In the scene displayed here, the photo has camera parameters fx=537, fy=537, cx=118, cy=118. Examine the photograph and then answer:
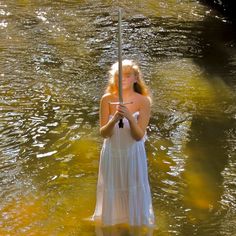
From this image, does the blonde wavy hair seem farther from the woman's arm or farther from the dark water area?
the dark water area

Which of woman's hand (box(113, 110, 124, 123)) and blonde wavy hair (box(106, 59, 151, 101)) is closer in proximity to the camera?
woman's hand (box(113, 110, 124, 123))

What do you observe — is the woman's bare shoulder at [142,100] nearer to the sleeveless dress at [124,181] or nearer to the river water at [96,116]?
the sleeveless dress at [124,181]

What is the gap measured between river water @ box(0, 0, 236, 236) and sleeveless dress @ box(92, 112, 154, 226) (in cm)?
26

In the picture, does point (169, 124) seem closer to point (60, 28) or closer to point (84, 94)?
point (84, 94)

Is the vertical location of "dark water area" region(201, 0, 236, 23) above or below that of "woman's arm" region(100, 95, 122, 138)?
below

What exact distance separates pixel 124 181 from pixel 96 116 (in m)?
3.30

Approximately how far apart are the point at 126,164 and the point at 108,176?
0.67 ft

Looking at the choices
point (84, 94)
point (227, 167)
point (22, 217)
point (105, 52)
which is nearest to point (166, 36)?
point (105, 52)

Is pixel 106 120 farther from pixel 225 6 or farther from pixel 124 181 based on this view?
pixel 225 6

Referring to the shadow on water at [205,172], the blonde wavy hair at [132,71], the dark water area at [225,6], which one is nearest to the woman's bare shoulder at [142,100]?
the blonde wavy hair at [132,71]

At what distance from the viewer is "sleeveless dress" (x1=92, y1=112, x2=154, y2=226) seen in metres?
4.73

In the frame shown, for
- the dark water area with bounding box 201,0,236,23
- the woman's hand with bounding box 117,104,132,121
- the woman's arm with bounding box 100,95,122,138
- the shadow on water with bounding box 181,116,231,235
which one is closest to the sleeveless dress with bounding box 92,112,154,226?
the woman's arm with bounding box 100,95,122,138

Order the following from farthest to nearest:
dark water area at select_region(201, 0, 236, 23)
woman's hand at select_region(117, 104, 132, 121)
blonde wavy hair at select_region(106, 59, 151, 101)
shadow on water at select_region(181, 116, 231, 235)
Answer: dark water area at select_region(201, 0, 236, 23)
shadow on water at select_region(181, 116, 231, 235)
blonde wavy hair at select_region(106, 59, 151, 101)
woman's hand at select_region(117, 104, 132, 121)

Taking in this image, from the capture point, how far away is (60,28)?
12547mm
